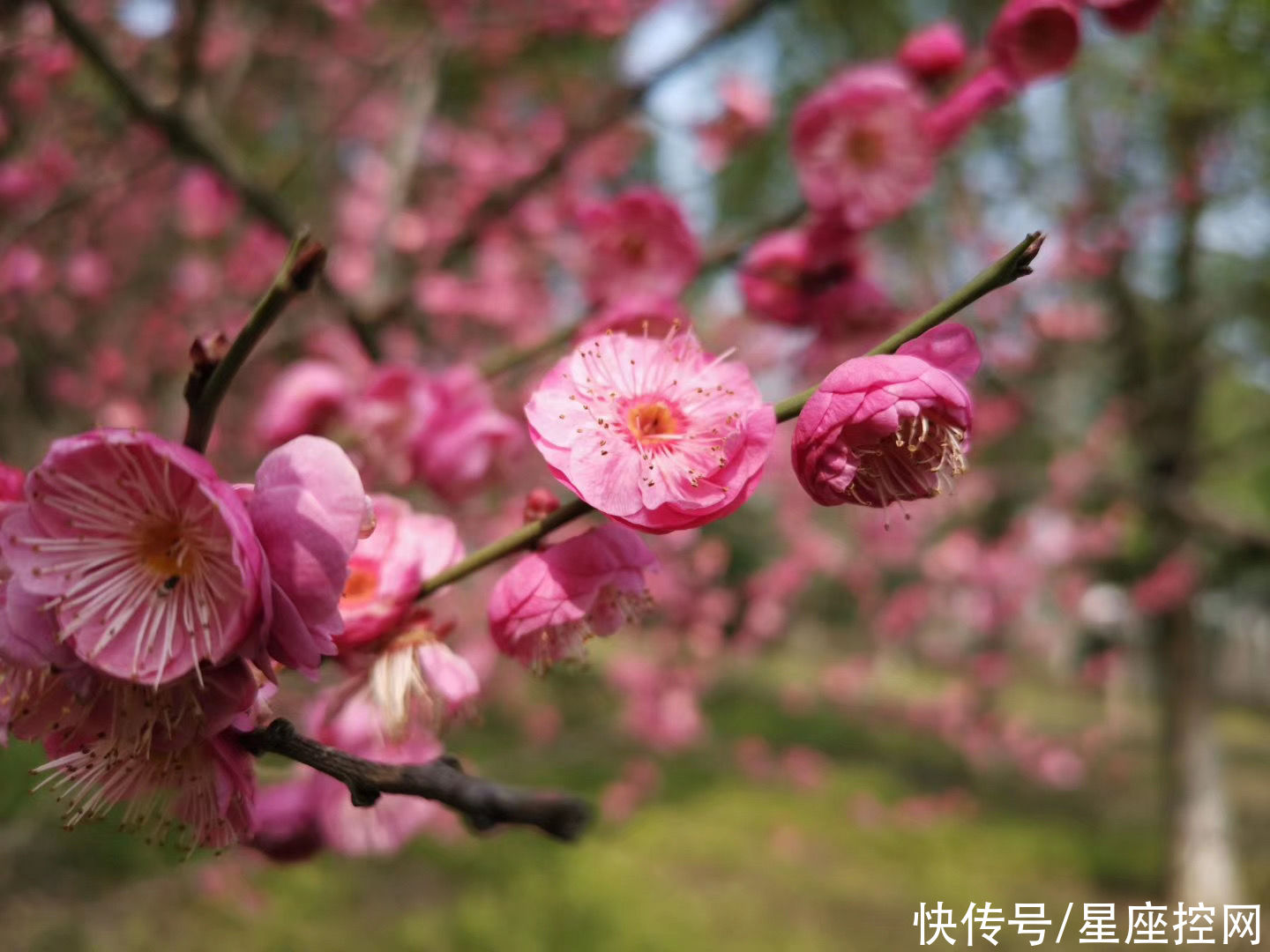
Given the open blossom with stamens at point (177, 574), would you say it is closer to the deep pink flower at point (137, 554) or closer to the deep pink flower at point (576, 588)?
the deep pink flower at point (137, 554)

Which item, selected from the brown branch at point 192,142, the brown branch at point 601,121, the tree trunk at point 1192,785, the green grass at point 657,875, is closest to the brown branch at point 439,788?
the brown branch at point 192,142

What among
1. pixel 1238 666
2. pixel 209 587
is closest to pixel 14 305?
pixel 209 587

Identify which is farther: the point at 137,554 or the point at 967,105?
the point at 967,105

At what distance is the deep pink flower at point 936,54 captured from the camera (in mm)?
977

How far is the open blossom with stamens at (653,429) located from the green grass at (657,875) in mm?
1507

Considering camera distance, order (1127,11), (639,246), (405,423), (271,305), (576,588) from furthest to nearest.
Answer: (639,246), (405,423), (1127,11), (576,588), (271,305)

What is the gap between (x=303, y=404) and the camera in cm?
91

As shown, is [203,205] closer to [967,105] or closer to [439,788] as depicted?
[967,105]

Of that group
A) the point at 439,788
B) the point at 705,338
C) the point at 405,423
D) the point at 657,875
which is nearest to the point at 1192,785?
the point at 657,875

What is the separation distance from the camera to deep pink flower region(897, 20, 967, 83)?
0.98 m

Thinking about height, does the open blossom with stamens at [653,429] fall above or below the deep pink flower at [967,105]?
above

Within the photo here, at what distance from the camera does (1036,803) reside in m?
5.91

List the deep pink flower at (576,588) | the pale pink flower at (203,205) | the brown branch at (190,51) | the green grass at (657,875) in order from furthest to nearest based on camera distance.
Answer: the green grass at (657,875)
the pale pink flower at (203,205)
the brown branch at (190,51)
the deep pink flower at (576,588)

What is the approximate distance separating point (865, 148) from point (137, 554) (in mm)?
843
